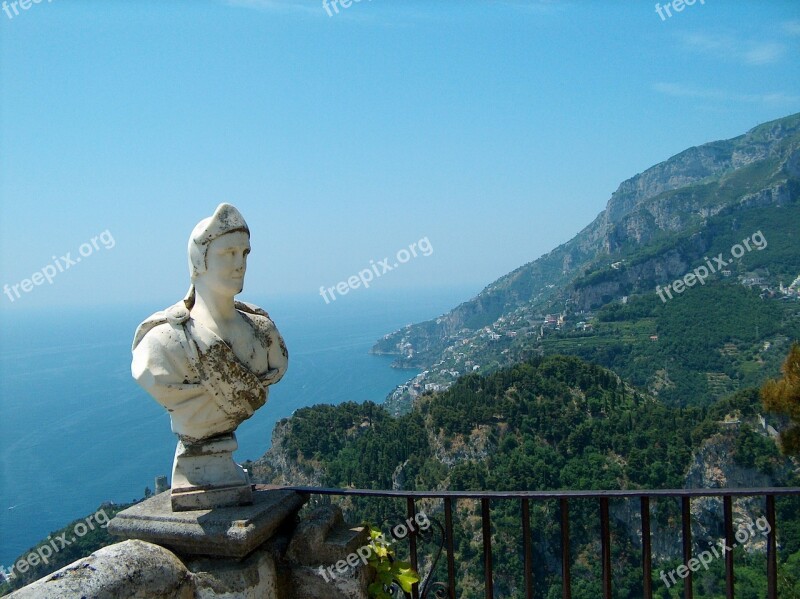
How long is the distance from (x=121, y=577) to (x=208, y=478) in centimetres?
67

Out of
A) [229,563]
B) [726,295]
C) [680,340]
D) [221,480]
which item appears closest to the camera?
[229,563]

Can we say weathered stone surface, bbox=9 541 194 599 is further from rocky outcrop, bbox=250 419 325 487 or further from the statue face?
rocky outcrop, bbox=250 419 325 487

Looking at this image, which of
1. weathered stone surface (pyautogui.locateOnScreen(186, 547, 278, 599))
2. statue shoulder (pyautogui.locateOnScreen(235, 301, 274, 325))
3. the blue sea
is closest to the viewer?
weathered stone surface (pyautogui.locateOnScreen(186, 547, 278, 599))

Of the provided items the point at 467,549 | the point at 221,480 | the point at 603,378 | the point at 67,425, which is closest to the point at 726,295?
the point at 603,378

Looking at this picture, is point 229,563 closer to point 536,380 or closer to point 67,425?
point 536,380

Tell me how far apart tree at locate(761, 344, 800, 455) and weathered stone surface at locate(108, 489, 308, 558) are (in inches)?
407

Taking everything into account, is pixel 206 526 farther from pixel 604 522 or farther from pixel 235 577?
pixel 604 522

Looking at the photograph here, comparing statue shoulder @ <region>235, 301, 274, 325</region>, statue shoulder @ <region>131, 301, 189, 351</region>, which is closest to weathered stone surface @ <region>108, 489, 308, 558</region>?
statue shoulder @ <region>131, 301, 189, 351</region>

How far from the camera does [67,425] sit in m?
78.7

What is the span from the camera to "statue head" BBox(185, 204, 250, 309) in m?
2.81

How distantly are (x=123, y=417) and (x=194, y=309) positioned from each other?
285ft

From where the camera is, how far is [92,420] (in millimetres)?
80250

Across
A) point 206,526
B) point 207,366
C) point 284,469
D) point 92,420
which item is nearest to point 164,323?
point 207,366

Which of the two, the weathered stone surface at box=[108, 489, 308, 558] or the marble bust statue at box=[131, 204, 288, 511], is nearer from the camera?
the weathered stone surface at box=[108, 489, 308, 558]
